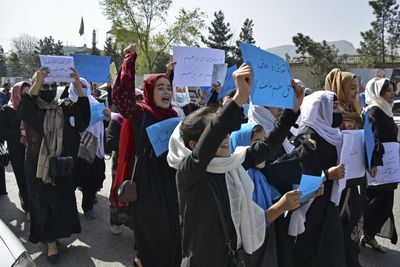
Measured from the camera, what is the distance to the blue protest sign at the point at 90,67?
4.41m

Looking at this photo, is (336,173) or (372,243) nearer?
(336,173)

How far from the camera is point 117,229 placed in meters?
4.57

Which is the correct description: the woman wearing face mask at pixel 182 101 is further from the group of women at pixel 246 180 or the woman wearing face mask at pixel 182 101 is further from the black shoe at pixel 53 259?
the black shoe at pixel 53 259

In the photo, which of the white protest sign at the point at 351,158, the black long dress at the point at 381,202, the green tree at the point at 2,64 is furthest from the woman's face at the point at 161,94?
the green tree at the point at 2,64

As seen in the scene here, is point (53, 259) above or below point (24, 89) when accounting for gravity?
below

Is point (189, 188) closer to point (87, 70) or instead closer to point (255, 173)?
point (255, 173)

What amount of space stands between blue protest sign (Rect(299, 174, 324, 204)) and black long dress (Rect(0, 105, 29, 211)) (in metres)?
3.99

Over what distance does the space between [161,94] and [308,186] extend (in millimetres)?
1278

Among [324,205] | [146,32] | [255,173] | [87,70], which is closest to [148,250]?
[255,173]

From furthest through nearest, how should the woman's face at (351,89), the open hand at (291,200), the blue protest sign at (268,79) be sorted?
the woman's face at (351,89), the open hand at (291,200), the blue protest sign at (268,79)

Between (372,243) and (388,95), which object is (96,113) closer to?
(388,95)

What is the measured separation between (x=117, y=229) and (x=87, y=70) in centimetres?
182

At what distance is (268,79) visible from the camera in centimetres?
176

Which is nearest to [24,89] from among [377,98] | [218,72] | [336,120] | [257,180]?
[218,72]
